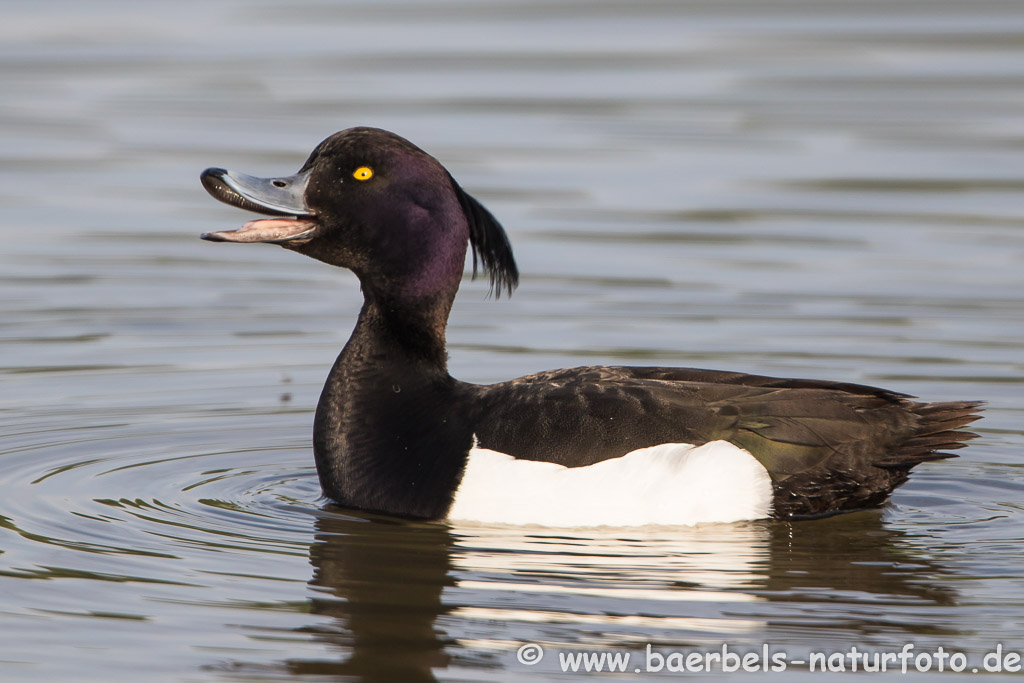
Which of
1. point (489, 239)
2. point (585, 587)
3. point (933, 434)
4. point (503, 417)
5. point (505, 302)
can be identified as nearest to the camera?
point (585, 587)

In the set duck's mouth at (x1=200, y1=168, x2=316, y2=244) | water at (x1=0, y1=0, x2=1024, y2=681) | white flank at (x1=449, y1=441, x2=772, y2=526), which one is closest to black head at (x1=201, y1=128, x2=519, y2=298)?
duck's mouth at (x1=200, y1=168, x2=316, y2=244)

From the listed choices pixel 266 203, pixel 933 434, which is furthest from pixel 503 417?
pixel 933 434

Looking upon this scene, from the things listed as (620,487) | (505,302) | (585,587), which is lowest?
(585,587)

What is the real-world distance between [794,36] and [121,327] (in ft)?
31.0

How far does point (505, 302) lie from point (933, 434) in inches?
162

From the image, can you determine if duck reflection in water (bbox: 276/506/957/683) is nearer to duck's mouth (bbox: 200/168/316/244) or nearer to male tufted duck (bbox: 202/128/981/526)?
male tufted duck (bbox: 202/128/981/526)

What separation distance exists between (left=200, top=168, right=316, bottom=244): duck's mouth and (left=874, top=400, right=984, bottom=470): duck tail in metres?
2.34

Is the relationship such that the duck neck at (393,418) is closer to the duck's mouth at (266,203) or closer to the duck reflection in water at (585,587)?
the duck reflection in water at (585,587)

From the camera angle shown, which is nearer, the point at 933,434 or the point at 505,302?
the point at 933,434

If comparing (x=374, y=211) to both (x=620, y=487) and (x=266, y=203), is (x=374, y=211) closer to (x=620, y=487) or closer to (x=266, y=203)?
(x=266, y=203)

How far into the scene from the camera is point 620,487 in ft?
21.0

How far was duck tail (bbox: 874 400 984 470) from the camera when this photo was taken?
6551 millimetres

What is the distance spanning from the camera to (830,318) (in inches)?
383

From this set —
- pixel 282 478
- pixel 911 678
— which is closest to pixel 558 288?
pixel 282 478
